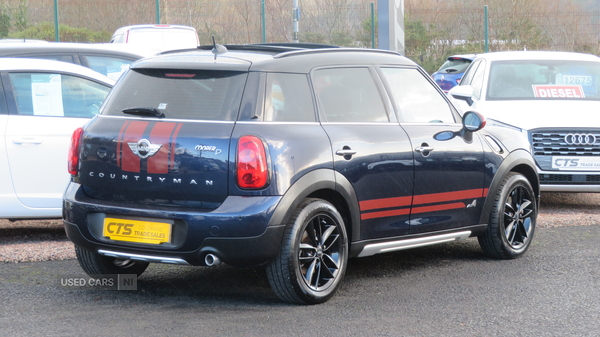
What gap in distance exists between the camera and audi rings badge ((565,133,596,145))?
9375mm

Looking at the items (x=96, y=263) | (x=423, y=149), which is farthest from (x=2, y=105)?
(x=423, y=149)

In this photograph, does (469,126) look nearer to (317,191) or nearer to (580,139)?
(317,191)

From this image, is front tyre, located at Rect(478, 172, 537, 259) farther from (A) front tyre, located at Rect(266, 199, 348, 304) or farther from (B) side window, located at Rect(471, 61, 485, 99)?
(B) side window, located at Rect(471, 61, 485, 99)

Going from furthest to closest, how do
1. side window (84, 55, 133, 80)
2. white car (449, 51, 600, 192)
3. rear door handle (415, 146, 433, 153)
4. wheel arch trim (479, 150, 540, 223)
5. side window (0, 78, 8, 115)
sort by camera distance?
side window (84, 55, 133, 80) → white car (449, 51, 600, 192) → side window (0, 78, 8, 115) → wheel arch trim (479, 150, 540, 223) → rear door handle (415, 146, 433, 153)

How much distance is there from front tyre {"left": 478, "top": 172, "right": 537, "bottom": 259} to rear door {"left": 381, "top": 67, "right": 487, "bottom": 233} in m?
0.23

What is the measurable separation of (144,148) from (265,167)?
76cm

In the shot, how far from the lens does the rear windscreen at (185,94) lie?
527 centimetres

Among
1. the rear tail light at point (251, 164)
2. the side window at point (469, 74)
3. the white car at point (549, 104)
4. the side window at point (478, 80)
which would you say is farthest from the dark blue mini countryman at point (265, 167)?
the side window at point (469, 74)

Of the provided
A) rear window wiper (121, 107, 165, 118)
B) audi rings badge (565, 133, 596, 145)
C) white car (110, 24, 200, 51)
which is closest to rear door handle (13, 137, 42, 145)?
rear window wiper (121, 107, 165, 118)

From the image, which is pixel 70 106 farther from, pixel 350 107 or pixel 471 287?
pixel 471 287

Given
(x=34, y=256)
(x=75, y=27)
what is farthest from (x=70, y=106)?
(x=75, y=27)

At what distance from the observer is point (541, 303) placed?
5516mm

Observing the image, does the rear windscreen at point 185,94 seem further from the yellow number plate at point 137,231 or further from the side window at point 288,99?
the yellow number plate at point 137,231

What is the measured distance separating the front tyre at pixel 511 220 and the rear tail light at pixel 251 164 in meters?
2.46
